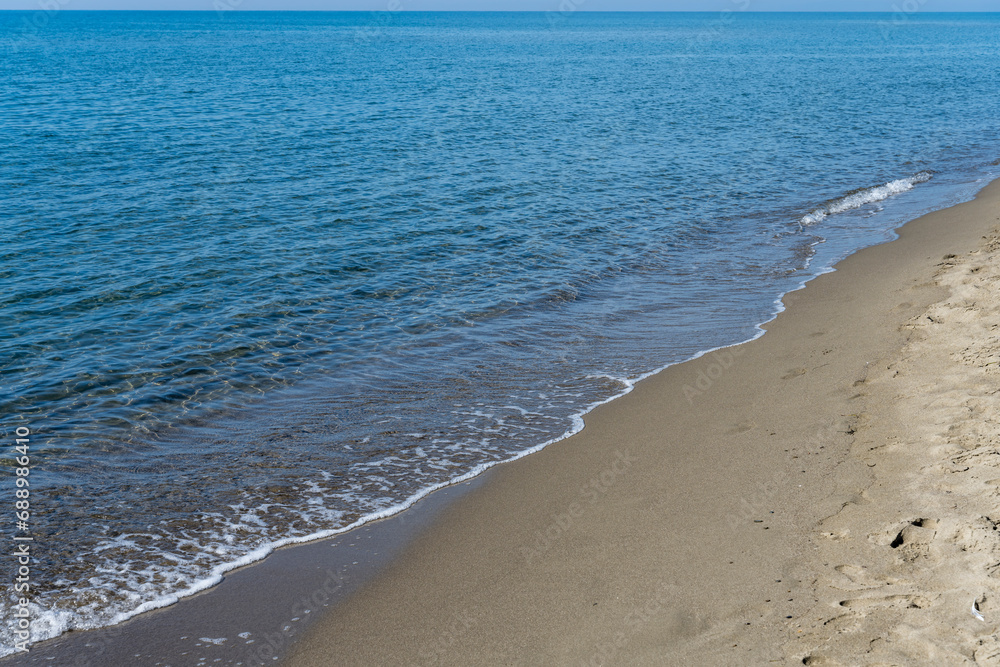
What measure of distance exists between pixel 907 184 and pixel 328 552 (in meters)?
21.3

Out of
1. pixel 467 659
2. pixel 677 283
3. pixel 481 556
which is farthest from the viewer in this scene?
pixel 677 283

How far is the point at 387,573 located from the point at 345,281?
8.24 metres

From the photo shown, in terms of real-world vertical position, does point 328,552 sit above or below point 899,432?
below

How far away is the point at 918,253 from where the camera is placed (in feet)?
45.0

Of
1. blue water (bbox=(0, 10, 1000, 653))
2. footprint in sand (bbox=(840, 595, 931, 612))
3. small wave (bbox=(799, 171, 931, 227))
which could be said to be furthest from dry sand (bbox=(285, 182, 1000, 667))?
small wave (bbox=(799, 171, 931, 227))

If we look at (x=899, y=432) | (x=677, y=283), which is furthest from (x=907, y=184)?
(x=899, y=432)

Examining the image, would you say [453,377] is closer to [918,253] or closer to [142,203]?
[918,253]

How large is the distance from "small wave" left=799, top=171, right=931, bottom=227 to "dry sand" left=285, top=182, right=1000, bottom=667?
31.0ft

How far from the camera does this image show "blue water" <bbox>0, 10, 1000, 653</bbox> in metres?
7.09

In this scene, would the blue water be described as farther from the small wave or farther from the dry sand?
the dry sand

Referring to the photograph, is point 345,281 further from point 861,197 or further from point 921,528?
point 861,197

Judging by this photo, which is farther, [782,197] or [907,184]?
[907,184]

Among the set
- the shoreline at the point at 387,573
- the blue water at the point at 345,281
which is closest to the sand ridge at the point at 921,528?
the shoreline at the point at 387,573

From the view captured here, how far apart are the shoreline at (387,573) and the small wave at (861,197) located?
36.3ft
